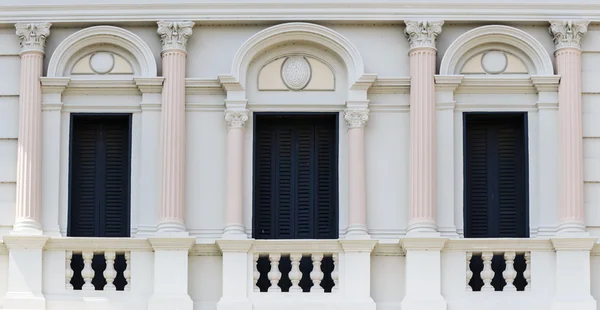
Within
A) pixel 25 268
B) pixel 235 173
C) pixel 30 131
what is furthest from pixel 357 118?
pixel 25 268

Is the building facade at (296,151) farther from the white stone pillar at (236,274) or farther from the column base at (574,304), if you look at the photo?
the column base at (574,304)

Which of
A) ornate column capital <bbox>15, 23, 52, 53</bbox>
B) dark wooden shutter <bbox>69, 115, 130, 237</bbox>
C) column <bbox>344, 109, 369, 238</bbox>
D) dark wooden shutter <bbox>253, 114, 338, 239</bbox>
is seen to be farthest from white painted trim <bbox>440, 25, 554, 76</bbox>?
ornate column capital <bbox>15, 23, 52, 53</bbox>

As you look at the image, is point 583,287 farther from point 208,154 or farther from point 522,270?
point 208,154

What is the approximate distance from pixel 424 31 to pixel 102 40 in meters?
4.65

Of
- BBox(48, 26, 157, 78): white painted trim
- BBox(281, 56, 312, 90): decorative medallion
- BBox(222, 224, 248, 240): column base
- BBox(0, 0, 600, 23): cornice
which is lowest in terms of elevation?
BBox(222, 224, 248, 240): column base

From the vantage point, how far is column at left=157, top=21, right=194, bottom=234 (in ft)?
80.5

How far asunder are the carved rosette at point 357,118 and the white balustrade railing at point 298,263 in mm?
1764

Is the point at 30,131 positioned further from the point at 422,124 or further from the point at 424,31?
the point at 424,31

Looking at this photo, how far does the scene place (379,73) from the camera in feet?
82.5

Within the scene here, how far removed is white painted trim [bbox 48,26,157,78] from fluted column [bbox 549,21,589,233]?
584cm

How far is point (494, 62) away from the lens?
82.9ft

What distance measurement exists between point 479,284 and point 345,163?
257 cm

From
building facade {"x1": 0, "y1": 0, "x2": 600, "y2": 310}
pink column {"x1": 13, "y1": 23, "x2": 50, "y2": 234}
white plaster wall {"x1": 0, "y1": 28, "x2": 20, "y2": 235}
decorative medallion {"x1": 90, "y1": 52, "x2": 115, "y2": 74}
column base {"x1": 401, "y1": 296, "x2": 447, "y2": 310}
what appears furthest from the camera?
decorative medallion {"x1": 90, "y1": 52, "x2": 115, "y2": 74}

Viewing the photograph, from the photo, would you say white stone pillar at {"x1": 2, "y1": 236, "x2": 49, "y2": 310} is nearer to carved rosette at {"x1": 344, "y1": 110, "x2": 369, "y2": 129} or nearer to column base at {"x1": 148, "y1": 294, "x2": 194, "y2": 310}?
column base at {"x1": 148, "y1": 294, "x2": 194, "y2": 310}
